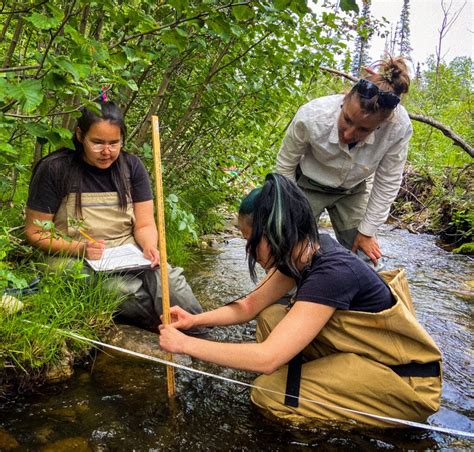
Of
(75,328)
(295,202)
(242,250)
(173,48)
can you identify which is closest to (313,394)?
(295,202)

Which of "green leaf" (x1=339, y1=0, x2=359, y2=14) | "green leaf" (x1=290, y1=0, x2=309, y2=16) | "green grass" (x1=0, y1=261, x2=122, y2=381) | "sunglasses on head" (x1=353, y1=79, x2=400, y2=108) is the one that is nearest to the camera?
"green leaf" (x1=339, y1=0, x2=359, y2=14)

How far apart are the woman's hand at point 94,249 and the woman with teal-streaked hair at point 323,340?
2.96 ft

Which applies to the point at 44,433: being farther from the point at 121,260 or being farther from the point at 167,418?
the point at 121,260

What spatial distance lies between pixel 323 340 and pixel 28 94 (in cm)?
162

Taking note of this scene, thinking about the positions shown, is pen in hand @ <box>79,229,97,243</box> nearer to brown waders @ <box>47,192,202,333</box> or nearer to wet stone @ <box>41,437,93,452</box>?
brown waders @ <box>47,192,202,333</box>

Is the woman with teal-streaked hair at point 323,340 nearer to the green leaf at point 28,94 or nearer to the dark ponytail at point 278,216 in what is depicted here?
the dark ponytail at point 278,216

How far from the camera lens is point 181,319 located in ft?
7.70

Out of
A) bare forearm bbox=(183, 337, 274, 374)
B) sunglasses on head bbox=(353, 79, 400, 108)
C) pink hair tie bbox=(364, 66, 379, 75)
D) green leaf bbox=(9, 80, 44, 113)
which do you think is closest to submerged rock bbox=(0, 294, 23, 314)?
bare forearm bbox=(183, 337, 274, 374)

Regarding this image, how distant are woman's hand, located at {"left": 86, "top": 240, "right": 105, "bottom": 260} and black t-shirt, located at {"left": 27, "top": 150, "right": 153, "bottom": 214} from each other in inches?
12.1

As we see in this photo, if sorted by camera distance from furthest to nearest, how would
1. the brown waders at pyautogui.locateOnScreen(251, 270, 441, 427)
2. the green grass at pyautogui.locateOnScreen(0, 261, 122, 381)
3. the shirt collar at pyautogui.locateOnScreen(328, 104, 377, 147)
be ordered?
1. the shirt collar at pyautogui.locateOnScreen(328, 104, 377, 147)
2. the green grass at pyautogui.locateOnScreen(0, 261, 122, 381)
3. the brown waders at pyautogui.locateOnScreen(251, 270, 441, 427)

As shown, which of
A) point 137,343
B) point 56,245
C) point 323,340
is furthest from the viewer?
point 56,245

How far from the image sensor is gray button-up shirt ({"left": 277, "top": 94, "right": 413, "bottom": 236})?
301 centimetres

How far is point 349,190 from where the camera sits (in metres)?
3.41

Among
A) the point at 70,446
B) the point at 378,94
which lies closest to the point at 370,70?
the point at 378,94
